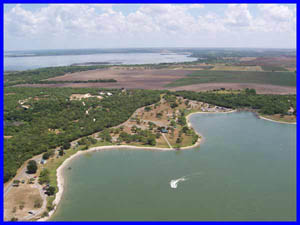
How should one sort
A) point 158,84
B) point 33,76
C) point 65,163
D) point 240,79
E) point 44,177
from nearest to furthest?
point 44,177
point 65,163
point 158,84
point 240,79
point 33,76

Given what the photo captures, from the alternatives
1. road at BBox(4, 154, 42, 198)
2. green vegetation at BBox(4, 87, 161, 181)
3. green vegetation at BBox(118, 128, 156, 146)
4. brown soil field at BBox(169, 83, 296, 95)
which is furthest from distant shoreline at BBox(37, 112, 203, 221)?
brown soil field at BBox(169, 83, 296, 95)

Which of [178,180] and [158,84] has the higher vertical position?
[158,84]

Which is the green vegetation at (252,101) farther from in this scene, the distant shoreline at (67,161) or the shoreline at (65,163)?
the shoreline at (65,163)

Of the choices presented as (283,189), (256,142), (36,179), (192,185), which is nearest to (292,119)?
(256,142)

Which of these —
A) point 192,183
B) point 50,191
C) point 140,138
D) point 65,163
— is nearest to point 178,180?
point 192,183

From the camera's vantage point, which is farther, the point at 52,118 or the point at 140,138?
the point at 52,118

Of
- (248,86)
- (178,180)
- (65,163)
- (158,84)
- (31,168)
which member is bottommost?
(178,180)

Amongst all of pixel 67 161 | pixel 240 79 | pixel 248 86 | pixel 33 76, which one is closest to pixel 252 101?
pixel 248 86

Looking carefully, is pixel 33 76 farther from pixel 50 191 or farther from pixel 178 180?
pixel 178 180

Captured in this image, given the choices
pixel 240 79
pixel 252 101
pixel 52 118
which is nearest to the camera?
pixel 52 118
